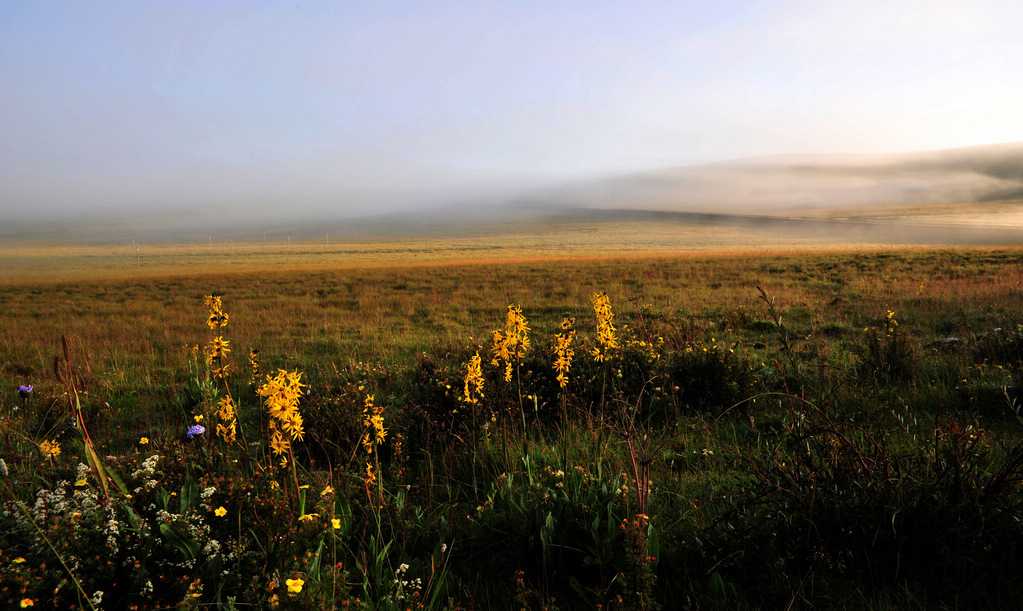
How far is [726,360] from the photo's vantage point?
626cm

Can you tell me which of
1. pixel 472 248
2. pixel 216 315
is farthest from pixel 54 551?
pixel 472 248

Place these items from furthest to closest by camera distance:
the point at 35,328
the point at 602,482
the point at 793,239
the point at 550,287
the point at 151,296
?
the point at 793,239, the point at 151,296, the point at 550,287, the point at 35,328, the point at 602,482

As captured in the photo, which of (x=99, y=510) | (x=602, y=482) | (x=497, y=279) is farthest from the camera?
(x=497, y=279)

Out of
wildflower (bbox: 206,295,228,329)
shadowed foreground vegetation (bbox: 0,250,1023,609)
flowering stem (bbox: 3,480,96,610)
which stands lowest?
shadowed foreground vegetation (bbox: 0,250,1023,609)

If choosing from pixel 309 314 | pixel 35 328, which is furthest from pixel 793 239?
pixel 35 328

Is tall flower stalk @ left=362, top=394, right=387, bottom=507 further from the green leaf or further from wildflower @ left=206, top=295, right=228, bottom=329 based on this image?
wildflower @ left=206, top=295, right=228, bottom=329

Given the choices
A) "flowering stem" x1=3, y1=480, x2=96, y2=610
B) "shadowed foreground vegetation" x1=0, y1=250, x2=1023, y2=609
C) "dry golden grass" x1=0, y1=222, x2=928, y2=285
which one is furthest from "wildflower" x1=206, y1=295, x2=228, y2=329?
"dry golden grass" x1=0, y1=222, x2=928, y2=285

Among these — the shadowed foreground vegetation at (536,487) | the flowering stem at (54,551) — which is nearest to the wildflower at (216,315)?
the shadowed foreground vegetation at (536,487)

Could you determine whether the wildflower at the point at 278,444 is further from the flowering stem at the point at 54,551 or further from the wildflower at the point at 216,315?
the wildflower at the point at 216,315

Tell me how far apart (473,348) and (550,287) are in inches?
597

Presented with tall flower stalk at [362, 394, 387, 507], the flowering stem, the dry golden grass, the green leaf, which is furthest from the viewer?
the dry golden grass

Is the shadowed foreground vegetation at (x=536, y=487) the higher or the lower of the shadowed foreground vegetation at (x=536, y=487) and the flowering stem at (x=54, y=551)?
the lower

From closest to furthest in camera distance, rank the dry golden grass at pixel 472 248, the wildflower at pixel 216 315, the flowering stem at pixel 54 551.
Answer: the flowering stem at pixel 54 551 < the wildflower at pixel 216 315 < the dry golden grass at pixel 472 248

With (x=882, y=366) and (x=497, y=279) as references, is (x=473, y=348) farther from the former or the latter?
(x=497, y=279)
